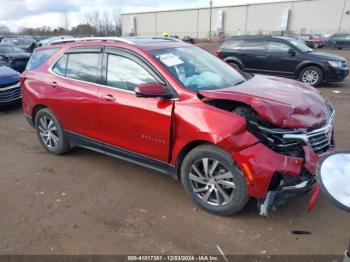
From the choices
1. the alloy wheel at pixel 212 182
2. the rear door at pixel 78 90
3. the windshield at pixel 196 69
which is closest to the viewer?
the alloy wheel at pixel 212 182

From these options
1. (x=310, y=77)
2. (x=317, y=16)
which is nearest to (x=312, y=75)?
(x=310, y=77)

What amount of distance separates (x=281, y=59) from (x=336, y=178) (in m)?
10.5

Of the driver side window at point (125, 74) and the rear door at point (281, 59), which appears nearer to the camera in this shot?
the driver side window at point (125, 74)

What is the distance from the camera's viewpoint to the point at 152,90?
351 cm

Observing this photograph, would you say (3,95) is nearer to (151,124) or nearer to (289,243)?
(151,124)

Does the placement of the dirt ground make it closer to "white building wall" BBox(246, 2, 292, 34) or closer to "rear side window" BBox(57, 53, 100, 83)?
"rear side window" BBox(57, 53, 100, 83)

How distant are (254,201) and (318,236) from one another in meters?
0.78

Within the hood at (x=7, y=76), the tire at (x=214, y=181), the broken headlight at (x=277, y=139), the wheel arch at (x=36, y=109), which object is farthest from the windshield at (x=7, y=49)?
the broken headlight at (x=277, y=139)

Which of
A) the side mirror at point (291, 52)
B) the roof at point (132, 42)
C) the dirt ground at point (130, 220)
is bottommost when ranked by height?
the dirt ground at point (130, 220)

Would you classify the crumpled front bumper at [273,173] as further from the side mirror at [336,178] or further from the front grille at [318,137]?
the side mirror at [336,178]

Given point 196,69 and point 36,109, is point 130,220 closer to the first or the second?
point 196,69

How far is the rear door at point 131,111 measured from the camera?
3688 millimetres

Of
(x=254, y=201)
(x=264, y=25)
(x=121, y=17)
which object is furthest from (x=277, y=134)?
(x=121, y=17)

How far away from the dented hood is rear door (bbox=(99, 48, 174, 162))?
60 centimetres
